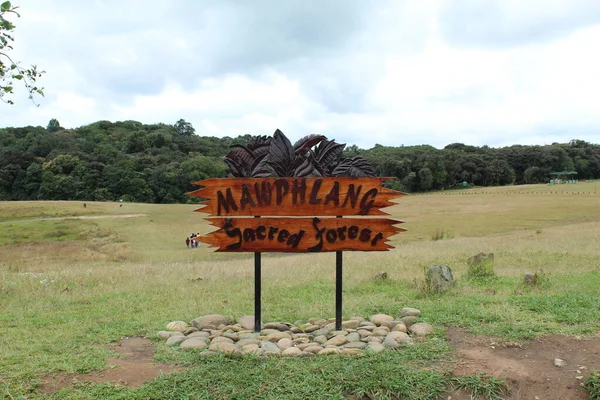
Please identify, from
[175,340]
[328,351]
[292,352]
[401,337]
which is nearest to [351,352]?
[328,351]

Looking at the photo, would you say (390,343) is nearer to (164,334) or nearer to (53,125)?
(164,334)

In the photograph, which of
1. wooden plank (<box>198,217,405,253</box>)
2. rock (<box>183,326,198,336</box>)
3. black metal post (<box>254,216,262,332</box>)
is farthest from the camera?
wooden plank (<box>198,217,405,253</box>)

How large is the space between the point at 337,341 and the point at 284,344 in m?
0.74

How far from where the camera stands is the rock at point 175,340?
668 cm

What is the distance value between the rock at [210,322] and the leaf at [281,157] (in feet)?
8.50

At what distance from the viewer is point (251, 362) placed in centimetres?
574

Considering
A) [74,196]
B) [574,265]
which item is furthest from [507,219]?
[74,196]

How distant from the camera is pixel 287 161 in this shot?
24.9ft

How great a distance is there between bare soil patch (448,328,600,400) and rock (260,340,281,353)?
2.28m

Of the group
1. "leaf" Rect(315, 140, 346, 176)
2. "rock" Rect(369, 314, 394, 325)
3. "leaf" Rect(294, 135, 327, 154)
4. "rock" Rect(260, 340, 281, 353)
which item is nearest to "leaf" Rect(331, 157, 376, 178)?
"leaf" Rect(315, 140, 346, 176)

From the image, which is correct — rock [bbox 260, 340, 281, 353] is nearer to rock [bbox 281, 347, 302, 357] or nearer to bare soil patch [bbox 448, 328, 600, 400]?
rock [bbox 281, 347, 302, 357]

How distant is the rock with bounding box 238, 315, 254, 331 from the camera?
7.57m

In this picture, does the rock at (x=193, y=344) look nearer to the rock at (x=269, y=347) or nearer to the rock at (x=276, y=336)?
the rock at (x=269, y=347)

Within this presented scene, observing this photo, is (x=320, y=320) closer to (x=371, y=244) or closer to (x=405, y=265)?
(x=371, y=244)
